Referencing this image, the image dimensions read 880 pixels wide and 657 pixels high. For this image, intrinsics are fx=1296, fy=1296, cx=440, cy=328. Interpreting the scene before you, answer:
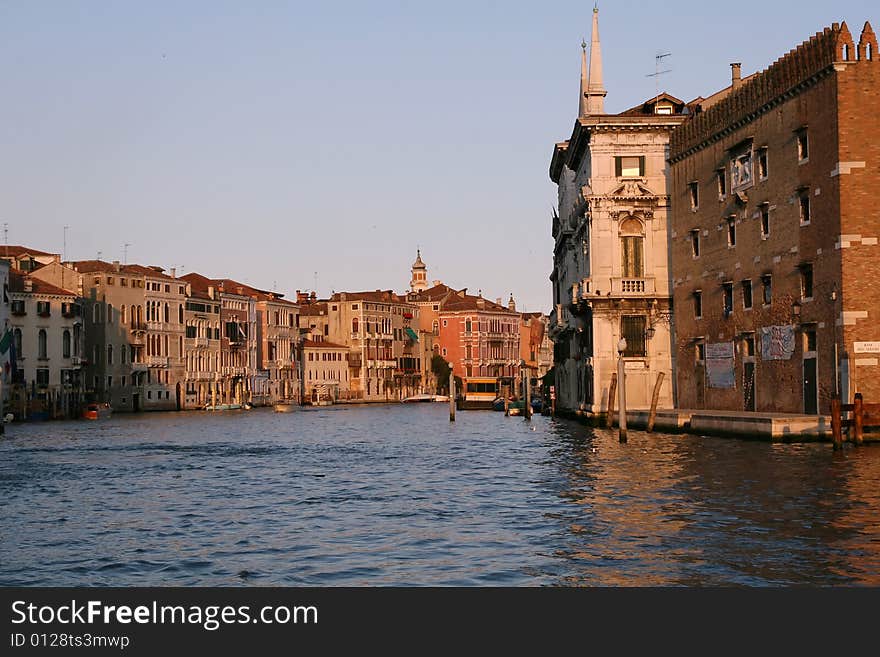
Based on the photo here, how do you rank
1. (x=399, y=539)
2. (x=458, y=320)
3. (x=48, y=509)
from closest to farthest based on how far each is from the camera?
(x=399, y=539)
(x=48, y=509)
(x=458, y=320)

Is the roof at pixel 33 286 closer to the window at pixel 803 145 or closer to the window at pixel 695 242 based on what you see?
the window at pixel 695 242

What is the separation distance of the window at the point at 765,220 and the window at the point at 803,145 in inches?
113

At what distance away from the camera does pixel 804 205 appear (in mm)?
37156

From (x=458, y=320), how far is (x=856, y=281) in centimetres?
12119

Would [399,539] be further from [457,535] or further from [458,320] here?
[458,320]

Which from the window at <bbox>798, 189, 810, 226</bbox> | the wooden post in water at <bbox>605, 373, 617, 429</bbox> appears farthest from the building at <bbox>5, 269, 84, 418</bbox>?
the window at <bbox>798, 189, 810, 226</bbox>

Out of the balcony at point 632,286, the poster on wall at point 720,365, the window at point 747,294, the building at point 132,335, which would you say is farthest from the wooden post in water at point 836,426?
the building at point 132,335

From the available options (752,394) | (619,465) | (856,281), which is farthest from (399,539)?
(752,394)

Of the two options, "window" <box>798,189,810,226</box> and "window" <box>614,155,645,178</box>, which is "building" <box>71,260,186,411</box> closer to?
"window" <box>614,155,645,178</box>

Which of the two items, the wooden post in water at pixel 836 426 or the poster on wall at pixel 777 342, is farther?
the poster on wall at pixel 777 342

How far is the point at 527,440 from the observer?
154ft

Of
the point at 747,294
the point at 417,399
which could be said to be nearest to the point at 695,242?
the point at 747,294

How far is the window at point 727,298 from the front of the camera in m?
43.5

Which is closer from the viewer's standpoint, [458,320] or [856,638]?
[856,638]
